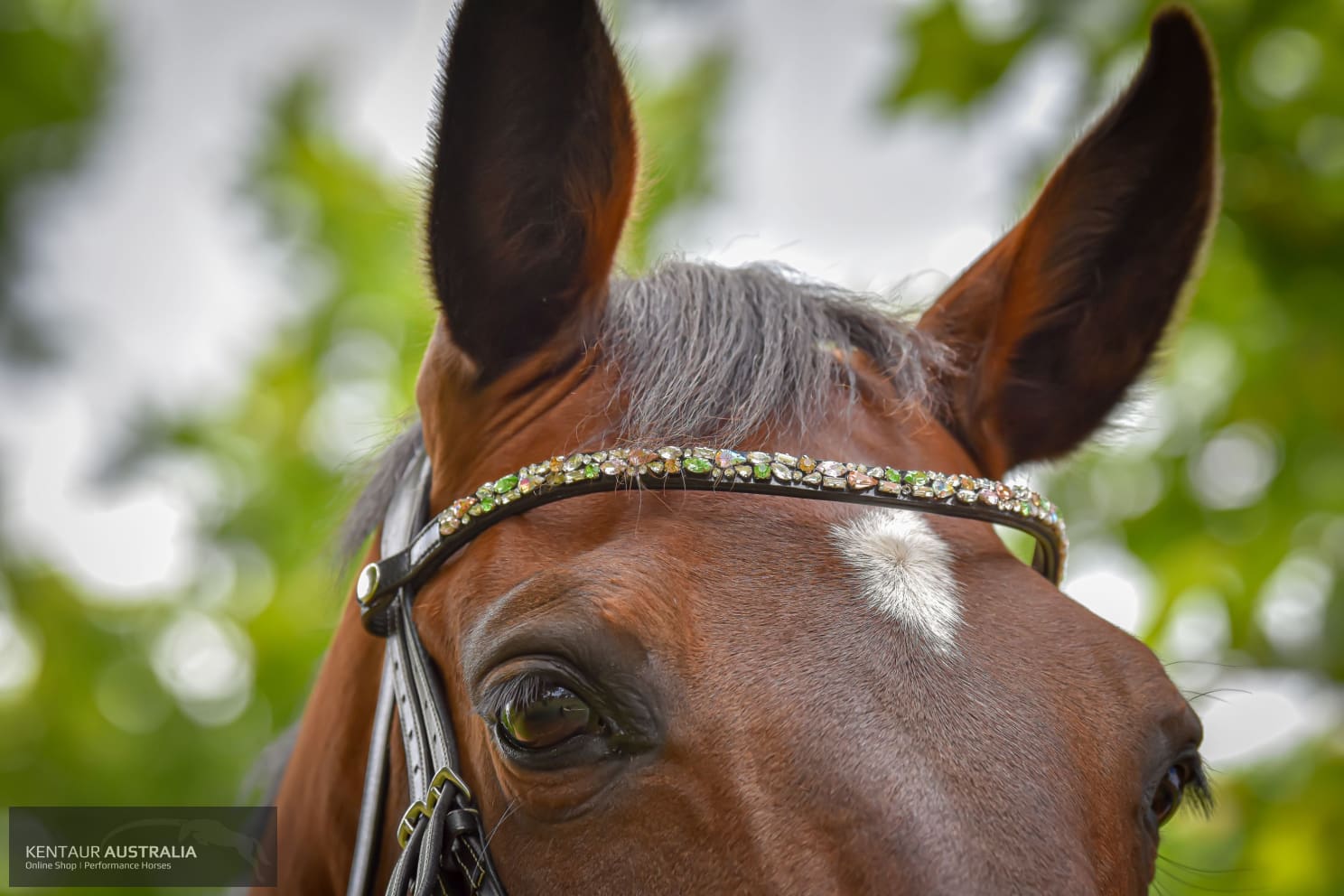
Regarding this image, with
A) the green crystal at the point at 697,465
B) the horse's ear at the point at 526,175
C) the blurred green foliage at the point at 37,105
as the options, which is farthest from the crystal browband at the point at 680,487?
the blurred green foliage at the point at 37,105

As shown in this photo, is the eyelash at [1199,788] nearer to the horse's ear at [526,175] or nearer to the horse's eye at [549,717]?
the horse's eye at [549,717]

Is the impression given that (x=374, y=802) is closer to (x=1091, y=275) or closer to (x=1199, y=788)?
(x=1199, y=788)

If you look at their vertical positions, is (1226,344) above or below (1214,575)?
above

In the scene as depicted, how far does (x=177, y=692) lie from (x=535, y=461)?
8107 millimetres

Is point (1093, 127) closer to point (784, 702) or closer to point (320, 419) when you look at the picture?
point (784, 702)

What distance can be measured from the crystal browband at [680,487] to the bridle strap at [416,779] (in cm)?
7

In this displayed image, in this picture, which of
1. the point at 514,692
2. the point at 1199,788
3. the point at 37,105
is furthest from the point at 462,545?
the point at 37,105

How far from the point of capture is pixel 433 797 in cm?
161

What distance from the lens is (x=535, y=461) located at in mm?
1752

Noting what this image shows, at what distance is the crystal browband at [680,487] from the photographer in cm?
162

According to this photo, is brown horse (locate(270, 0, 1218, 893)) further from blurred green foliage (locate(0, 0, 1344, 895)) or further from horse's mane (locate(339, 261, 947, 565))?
blurred green foliage (locate(0, 0, 1344, 895))

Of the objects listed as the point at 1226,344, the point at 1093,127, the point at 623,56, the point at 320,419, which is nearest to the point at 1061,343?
the point at 1093,127

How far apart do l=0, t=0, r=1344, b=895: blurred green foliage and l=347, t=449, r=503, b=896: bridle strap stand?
553 millimetres

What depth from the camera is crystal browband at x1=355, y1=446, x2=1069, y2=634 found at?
1624 mm
